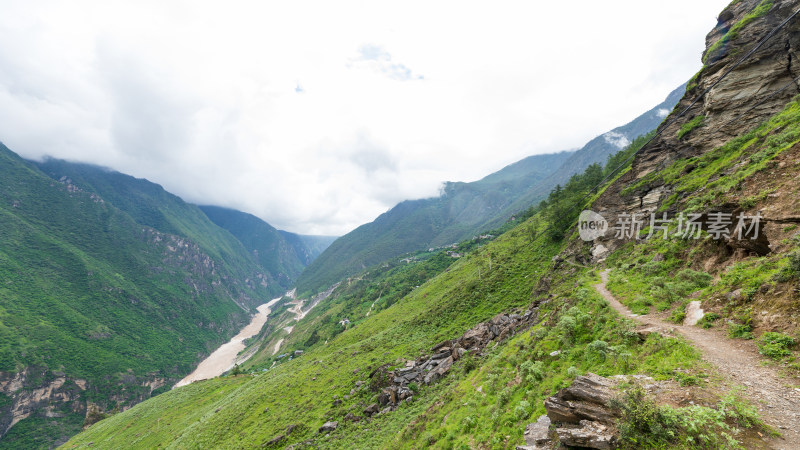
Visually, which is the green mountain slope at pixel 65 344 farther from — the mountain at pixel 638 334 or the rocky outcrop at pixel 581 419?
the rocky outcrop at pixel 581 419

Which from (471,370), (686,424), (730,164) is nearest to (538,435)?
(686,424)

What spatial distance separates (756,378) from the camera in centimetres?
866

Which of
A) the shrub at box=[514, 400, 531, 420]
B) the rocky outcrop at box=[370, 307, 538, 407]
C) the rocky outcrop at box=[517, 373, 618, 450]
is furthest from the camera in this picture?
the rocky outcrop at box=[370, 307, 538, 407]

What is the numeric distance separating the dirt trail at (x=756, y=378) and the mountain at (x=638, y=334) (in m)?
0.05

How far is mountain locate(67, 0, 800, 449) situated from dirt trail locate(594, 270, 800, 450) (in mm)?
52

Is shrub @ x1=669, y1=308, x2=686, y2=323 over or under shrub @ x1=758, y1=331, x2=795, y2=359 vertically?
under

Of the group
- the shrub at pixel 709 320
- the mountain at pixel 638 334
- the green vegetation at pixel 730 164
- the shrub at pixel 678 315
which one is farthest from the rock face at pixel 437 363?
the green vegetation at pixel 730 164

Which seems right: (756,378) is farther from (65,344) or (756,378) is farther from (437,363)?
(65,344)

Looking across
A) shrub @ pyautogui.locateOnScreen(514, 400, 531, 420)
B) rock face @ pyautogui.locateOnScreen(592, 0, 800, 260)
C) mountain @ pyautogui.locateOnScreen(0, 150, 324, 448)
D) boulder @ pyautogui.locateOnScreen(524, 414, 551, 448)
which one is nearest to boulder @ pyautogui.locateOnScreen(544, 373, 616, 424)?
boulder @ pyautogui.locateOnScreen(524, 414, 551, 448)

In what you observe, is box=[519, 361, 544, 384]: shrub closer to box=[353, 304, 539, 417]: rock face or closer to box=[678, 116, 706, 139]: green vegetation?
box=[353, 304, 539, 417]: rock face

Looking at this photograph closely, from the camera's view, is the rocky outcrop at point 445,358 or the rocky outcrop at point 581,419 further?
the rocky outcrop at point 445,358

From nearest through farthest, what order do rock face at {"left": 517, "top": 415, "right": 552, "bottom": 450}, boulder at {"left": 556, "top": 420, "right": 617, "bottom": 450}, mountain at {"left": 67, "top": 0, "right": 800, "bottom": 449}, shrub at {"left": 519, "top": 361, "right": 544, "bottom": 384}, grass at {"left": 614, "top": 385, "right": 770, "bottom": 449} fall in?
grass at {"left": 614, "top": 385, "right": 770, "bottom": 449} < boulder at {"left": 556, "top": 420, "right": 617, "bottom": 450} < mountain at {"left": 67, "top": 0, "right": 800, "bottom": 449} < rock face at {"left": 517, "top": 415, "right": 552, "bottom": 450} < shrub at {"left": 519, "top": 361, "right": 544, "bottom": 384}

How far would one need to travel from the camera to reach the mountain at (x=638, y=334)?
27.9 feet

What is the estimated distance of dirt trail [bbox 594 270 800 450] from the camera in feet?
22.9
